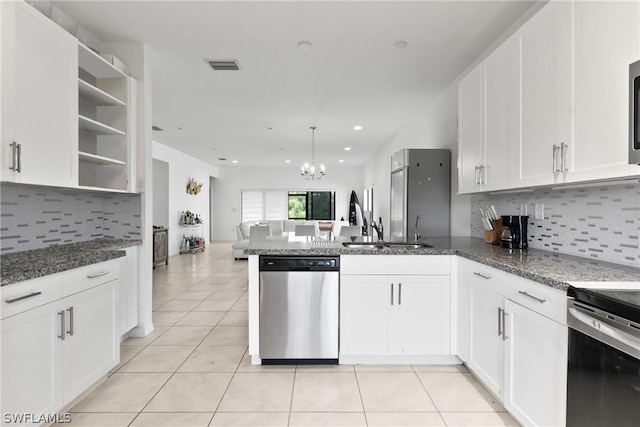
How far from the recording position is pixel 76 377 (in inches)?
70.5

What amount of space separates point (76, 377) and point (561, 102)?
3.01 m

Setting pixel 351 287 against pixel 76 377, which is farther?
pixel 351 287

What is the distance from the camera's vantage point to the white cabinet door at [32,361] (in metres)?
1.38

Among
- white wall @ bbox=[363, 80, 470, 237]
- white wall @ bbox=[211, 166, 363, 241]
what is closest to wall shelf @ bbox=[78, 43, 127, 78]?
white wall @ bbox=[363, 80, 470, 237]

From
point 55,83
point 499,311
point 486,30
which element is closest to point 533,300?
point 499,311

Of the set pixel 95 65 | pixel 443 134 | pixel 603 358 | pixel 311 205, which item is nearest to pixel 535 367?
pixel 603 358

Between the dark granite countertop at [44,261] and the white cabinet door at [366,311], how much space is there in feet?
5.38

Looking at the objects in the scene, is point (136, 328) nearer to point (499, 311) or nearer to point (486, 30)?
point (499, 311)

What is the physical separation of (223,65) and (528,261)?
10.5ft

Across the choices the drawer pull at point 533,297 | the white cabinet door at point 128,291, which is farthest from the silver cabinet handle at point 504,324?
the white cabinet door at point 128,291

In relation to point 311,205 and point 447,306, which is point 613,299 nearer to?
point 447,306

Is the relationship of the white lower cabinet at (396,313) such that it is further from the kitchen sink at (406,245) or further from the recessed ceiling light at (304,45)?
the recessed ceiling light at (304,45)

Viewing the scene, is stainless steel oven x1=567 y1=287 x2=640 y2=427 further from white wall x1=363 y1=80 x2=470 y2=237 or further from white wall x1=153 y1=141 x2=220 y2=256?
white wall x1=153 y1=141 x2=220 y2=256

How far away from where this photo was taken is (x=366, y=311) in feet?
7.77
